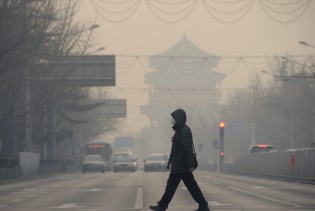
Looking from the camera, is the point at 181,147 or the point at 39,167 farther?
the point at 39,167

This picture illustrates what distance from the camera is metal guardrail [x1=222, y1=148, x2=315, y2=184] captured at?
138 ft

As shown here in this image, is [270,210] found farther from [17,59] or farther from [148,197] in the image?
[17,59]

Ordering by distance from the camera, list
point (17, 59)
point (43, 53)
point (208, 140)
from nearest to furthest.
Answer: point (17, 59) → point (43, 53) → point (208, 140)

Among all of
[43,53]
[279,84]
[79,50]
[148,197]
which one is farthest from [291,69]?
[148,197]

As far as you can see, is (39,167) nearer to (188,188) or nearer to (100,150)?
(100,150)

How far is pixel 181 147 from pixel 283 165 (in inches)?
1202

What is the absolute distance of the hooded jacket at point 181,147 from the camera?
743 inches

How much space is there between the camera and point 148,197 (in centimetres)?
2852

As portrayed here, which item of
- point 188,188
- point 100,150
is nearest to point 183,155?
point 188,188

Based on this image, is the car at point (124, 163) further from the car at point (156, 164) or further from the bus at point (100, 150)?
the bus at point (100, 150)

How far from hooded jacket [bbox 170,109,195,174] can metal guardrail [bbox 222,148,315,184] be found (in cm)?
2246

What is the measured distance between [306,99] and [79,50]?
93.1 feet

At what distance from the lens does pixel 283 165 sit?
160ft

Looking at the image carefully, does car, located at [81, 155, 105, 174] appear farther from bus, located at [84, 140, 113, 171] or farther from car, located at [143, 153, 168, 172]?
bus, located at [84, 140, 113, 171]
